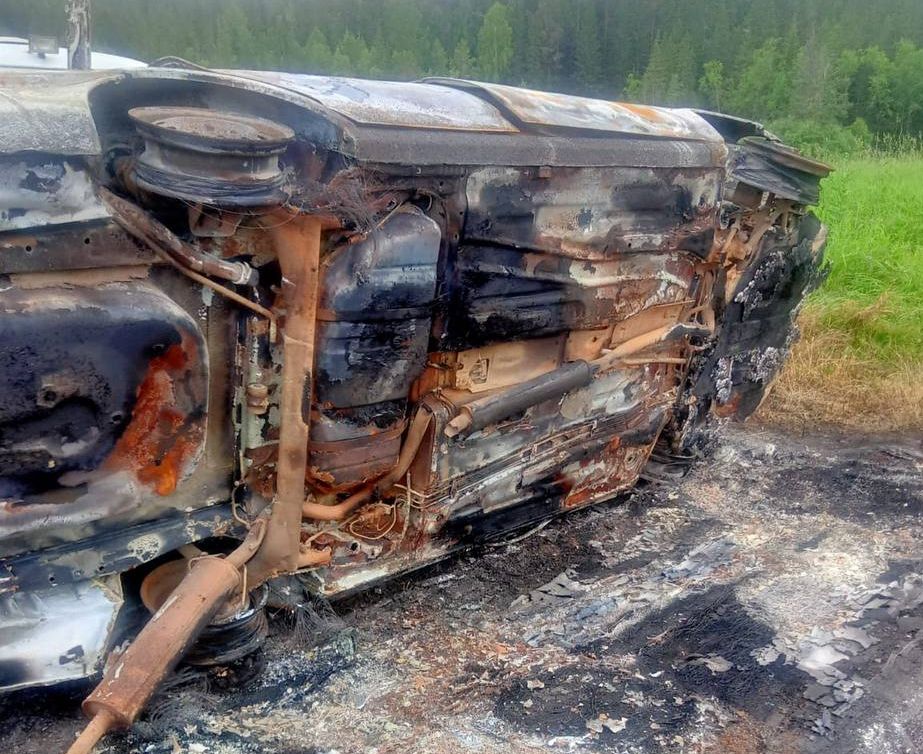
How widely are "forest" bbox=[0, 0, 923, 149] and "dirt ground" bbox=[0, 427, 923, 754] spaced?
57.5 ft

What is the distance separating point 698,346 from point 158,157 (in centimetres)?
250

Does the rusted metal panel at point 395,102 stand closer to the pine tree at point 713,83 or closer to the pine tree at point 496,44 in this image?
the pine tree at point 713,83

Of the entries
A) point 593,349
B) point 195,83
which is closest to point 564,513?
point 593,349

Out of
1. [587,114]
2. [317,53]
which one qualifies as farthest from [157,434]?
[317,53]

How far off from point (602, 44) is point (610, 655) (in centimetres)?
2566

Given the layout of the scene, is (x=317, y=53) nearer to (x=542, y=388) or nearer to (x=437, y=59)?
(x=437, y=59)

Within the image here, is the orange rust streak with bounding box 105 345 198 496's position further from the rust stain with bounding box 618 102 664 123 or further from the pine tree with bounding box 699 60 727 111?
the pine tree with bounding box 699 60 727 111

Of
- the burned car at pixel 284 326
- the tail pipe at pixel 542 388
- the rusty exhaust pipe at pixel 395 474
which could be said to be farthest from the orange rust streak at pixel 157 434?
the tail pipe at pixel 542 388

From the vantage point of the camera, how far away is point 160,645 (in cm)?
223

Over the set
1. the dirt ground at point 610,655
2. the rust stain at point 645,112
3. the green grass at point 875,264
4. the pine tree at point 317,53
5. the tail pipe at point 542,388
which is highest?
the rust stain at point 645,112

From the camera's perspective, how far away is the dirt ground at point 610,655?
2.58m

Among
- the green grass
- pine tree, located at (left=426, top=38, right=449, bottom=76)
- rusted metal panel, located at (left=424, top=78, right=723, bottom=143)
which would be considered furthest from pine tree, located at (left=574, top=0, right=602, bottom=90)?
rusted metal panel, located at (left=424, top=78, right=723, bottom=143)

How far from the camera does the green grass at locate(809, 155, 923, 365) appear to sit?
6219mm

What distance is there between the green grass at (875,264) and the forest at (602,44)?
36.5ft
